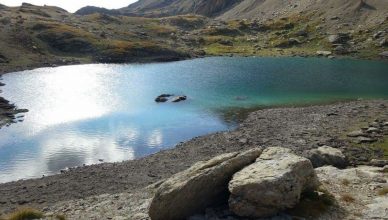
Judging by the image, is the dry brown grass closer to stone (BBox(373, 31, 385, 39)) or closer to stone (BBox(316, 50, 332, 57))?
stone (BBox(316, 50, 332, 57))

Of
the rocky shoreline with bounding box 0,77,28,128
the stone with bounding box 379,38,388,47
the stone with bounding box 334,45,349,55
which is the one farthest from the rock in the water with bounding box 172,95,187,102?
the stone with bounding box 379,38,388,47

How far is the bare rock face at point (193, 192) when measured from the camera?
29.3 meters

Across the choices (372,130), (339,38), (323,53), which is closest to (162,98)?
(372,130)

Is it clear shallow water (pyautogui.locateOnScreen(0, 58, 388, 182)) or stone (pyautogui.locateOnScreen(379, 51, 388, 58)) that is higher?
stone (pyautogui.locateOnScreen(379, 51, 388, 58))

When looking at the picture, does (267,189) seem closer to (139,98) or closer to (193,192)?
(193,192)

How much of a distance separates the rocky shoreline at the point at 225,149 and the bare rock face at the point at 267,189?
1742cm

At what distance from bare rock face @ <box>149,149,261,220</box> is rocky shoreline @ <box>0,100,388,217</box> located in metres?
13.6

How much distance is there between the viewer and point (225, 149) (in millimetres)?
59062

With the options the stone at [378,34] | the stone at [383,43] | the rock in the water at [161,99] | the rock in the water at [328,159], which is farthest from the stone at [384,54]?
the rock in the water at [328,159]

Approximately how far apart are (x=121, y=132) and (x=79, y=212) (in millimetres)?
→ 35175

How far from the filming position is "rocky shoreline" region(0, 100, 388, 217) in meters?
47.2

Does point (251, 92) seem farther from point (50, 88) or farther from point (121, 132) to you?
point (50, 88)

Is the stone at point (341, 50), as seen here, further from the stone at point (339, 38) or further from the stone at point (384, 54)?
the stone at point (384, 54)

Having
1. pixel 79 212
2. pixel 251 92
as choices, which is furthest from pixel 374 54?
pixel 79 212
